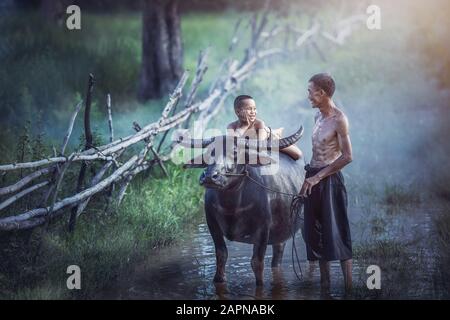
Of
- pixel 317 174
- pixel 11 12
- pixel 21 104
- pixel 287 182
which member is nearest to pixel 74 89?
pixel 21 104

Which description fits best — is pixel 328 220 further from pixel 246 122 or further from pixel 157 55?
pixel 157 55

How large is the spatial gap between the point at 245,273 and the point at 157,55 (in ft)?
25.1

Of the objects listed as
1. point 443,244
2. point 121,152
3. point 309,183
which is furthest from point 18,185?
point 443,244

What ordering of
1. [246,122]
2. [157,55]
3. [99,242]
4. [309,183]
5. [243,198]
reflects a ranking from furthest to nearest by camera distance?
[157,55], [99,242], [246,122], [243,198], [309,183]

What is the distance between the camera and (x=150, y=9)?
14.3 metres

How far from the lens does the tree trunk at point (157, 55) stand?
14227 millimetres

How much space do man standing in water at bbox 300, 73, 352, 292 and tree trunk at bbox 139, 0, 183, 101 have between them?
7931mm

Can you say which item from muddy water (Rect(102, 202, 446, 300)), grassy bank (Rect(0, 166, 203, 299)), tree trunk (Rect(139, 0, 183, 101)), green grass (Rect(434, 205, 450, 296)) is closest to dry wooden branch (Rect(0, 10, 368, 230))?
grassy bank (Rect(0, 166, 203, 299))

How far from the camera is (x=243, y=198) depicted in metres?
6.68

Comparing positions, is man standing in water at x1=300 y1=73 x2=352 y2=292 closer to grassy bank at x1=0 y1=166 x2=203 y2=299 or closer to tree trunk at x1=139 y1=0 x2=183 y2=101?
grassy bank at x1=0 y1=166 x2=203 y2=299

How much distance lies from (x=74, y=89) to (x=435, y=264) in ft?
25.9

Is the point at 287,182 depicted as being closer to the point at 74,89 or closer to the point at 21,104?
the point at 21,104

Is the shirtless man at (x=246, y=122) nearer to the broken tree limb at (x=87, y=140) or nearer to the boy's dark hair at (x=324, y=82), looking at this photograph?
the boy's dark hair at (x=324, y=82)
